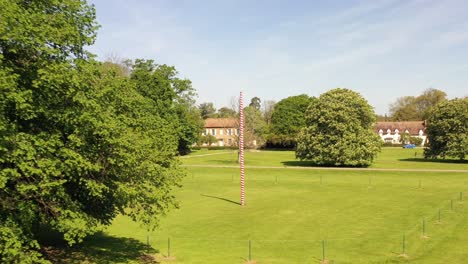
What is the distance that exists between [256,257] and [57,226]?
1125 cm

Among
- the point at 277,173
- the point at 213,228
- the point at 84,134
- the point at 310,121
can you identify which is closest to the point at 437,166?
the point at 310,121

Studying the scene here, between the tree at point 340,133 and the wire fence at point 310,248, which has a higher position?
the tree at point 340,133

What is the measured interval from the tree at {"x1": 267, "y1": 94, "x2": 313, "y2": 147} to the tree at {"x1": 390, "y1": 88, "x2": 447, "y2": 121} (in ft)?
229

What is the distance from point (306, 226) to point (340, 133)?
127 feet

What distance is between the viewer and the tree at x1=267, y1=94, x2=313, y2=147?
393ft

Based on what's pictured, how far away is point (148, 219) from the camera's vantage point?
739 inches

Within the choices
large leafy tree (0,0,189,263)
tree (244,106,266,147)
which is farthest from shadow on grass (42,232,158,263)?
tree (244,106,266,147)

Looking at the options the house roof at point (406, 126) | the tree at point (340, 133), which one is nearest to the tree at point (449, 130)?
the tree at point (340, 133)

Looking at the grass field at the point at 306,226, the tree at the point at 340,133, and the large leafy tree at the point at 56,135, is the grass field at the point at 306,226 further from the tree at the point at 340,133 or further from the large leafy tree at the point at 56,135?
the tree at the point at 340,133

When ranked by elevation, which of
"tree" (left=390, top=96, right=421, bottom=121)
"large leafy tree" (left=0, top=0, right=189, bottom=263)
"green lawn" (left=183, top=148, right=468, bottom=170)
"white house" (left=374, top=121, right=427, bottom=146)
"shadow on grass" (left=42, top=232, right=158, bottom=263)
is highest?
"tree" (left=390, top=96, right=421, bottom=121)

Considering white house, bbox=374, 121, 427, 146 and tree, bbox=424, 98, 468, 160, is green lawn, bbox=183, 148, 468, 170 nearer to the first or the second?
tree, bbox=424, 98, 468, 160

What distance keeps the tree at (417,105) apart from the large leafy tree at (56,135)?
546 feet

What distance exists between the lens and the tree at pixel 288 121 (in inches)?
4715

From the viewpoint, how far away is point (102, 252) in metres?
23.3
